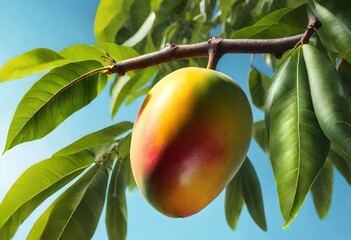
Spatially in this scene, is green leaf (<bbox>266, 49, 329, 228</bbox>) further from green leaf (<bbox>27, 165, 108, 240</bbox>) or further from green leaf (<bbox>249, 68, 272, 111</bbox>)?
green leaf (<bbox>249, 68, 272, 111</bbox>)

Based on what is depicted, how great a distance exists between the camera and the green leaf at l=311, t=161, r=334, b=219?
158 cm

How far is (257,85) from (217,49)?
2.13 ft

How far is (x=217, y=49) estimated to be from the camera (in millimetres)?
821

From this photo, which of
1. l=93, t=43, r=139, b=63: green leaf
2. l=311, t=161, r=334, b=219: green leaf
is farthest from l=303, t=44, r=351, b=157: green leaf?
l=311, t=161, r=334, b=219: green leaf

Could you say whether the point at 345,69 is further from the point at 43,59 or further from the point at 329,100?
the point at 43,59

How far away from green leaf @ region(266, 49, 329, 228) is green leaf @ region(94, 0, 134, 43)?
0.60 m

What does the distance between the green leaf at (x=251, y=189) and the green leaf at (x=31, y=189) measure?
0.47 metres

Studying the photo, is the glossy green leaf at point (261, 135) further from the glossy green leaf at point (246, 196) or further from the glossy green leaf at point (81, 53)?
the glossy green leaf at point (81, 53)

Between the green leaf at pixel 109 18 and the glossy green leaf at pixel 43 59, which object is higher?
the green leaf at pixel 109 18

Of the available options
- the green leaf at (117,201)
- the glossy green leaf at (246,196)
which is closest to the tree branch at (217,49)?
the green leaf at (117,201)

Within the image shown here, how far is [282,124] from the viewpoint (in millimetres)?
683

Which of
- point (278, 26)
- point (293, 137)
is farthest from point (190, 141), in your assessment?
point (278, 26)

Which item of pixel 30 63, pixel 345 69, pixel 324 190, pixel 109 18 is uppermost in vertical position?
pixel 109 18

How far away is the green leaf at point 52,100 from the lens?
2.76 feet
